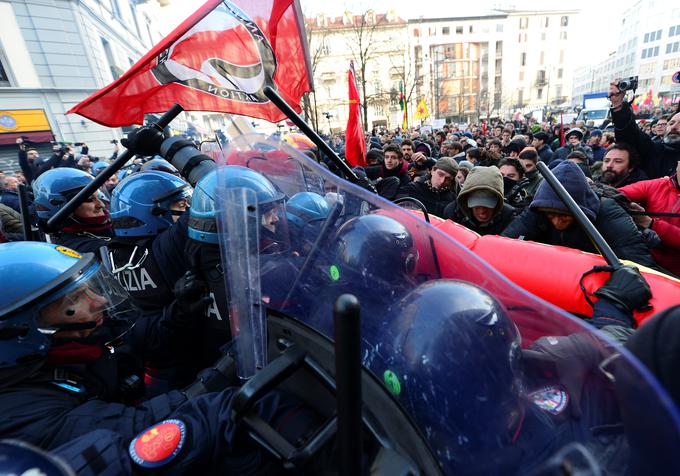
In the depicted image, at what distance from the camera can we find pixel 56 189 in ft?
9.47

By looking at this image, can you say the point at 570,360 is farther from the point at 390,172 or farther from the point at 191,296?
the point at 390,172

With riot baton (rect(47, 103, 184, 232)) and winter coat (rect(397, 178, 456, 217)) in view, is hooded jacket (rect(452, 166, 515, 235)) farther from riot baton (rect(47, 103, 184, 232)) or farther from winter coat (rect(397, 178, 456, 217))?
riot baton (rect(47, 103, 184, 232))

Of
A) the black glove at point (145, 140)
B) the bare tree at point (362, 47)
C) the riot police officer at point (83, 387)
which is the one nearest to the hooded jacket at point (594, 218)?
the riot police officer at point (83, 387)

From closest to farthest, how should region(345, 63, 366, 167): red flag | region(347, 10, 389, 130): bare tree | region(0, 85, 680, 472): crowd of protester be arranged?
region(0, 85, 680, 472): crowd of protester → region(345, 63, 366, 167): red flag → region(347, 10, 389, 130): bare tree

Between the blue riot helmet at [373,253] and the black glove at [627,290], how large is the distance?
1261 millimetres

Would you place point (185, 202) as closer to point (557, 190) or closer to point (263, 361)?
point (263, 361)

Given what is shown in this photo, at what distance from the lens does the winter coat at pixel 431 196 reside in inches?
178

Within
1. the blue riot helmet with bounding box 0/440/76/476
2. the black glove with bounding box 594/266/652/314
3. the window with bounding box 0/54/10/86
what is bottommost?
the black glove with bounding box 594/266/652/314

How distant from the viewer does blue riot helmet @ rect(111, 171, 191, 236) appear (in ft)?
8.07

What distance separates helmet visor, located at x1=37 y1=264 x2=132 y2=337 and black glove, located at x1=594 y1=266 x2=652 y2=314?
7.56 feet

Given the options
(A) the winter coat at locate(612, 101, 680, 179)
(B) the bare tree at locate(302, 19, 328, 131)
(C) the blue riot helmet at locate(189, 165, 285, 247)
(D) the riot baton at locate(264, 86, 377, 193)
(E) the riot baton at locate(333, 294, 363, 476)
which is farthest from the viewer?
(B) the bare tree at locate(302, 19, 328, 131)

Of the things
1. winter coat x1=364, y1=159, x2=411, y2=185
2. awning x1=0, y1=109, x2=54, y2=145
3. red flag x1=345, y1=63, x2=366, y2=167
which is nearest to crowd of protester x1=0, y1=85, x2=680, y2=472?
winter coat x1=364, y1=159, x2=411, y2=185

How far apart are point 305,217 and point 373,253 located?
0.34m

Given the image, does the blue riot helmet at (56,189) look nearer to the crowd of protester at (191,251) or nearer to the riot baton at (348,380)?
the crowd of protester at (191,251)
